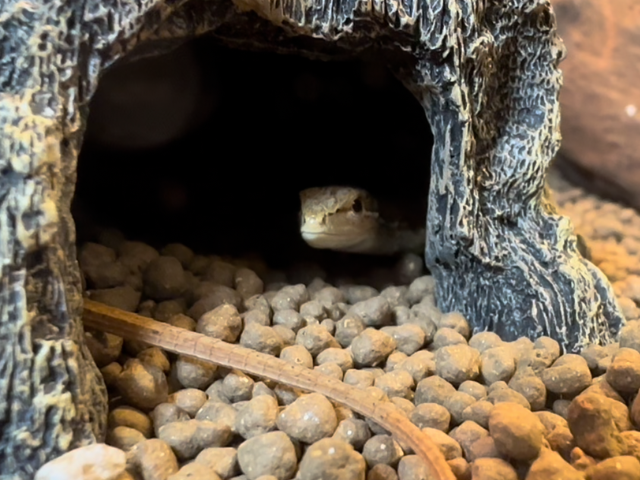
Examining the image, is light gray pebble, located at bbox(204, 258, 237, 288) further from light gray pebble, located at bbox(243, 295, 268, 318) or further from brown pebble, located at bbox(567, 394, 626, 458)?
brown pebble, located at bbox(567, 394, 626, 458)

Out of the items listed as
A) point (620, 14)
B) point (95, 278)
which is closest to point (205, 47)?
point (95, 278)

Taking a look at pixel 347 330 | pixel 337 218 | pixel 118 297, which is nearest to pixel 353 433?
pixel 347 330

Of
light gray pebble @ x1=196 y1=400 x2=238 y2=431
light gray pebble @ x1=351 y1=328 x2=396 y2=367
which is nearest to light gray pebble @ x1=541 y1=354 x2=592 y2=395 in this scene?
light gray pebble @ x1=351 y1=328 x2=396 y2=367

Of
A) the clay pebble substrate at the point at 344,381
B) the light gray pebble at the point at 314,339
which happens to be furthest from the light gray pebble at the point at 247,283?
the light gray pebble at the point at 314,339

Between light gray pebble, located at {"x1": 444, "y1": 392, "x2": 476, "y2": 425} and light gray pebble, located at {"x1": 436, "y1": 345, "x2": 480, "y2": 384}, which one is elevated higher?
light gray pebble, located at {"x1": 436, "y1": 345, "x2": 480, "y2": 384}

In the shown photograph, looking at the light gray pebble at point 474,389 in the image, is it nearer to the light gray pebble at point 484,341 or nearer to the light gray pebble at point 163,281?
the light gray pebble at point 484,341

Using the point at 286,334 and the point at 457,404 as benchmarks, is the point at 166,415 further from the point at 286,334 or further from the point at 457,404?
the point at 457,404
